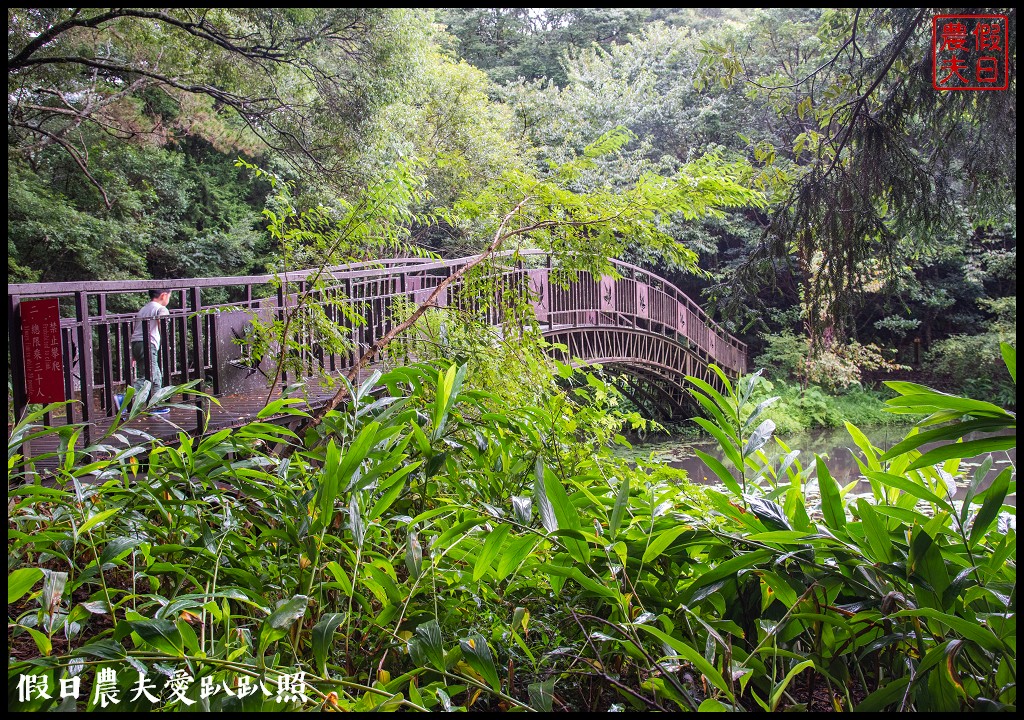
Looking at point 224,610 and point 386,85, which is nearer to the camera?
point 224,610

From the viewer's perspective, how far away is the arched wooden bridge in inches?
93.0

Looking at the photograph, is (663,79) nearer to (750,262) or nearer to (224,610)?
(750,262)

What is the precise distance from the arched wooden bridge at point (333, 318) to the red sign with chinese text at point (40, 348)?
1 cm

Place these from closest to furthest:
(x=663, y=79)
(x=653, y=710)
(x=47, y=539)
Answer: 1. (x=653, y=710)
2. (x=47, y=539)
3. (x=663, y=79)

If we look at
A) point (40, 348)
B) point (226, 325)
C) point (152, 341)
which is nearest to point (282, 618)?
point (40, 348)

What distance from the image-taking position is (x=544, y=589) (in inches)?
32.6

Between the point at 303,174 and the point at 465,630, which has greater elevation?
the point at 303,174

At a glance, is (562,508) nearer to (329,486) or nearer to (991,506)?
(329,486)

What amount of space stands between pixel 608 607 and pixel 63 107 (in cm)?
717

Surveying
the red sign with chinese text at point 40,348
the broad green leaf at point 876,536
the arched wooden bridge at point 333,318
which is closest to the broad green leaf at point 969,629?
the broad green leaf at point 876,536

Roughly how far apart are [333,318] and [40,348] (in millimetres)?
1134

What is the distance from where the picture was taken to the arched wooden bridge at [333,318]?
7.75 feet

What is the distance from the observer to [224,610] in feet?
2.24

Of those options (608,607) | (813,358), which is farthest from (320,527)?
(813,358)
